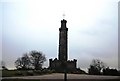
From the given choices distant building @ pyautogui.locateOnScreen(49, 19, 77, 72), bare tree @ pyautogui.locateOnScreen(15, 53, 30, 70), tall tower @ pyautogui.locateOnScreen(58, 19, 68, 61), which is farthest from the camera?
tall tower @ pyautogui.locateOnScreen(58, 19, 68, 61)

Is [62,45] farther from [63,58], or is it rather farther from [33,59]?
[33,59]

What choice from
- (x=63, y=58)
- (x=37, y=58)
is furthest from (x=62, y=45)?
(x=37, y=58)

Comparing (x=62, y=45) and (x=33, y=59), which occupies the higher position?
(x=62, y=45)

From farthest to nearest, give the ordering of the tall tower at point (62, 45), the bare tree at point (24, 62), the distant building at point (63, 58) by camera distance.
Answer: the tall tower at point (62, 45)
the distant building at point (63, 58)
the bare tree at point (24, 62)

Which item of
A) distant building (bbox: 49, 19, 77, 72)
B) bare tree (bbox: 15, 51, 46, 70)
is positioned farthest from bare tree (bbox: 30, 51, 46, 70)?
distant building (bbox: 49, 19, 77, 72)

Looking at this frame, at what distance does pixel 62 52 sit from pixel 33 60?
586 centimetres

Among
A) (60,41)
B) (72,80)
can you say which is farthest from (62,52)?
(72,80)

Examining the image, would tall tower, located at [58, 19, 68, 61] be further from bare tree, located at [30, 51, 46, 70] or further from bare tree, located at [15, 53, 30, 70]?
bare tree, located at [15, 53, 30, 70]

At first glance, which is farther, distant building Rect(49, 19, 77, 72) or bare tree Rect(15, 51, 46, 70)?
distant building Rect(49, 19, 77, 72)

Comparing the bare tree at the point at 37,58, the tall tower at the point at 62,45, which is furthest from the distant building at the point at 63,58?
the bare tree at the point at 37,58

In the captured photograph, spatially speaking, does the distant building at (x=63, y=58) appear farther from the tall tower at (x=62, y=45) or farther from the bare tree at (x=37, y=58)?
the bare tree at (x=37, y=58)

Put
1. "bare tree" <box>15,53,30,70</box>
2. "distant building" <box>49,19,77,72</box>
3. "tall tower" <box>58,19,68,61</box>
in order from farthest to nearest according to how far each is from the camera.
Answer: "tall tower" <box>58,19,68,61</box>
"distant building" <box>49,19,77,72</box>
"bare tree" <box>15,53,30,70</box>

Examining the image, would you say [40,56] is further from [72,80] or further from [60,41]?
[72,80]

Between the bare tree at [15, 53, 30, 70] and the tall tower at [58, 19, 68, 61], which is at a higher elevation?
the tall tower at [58, 19, 68, 61]
